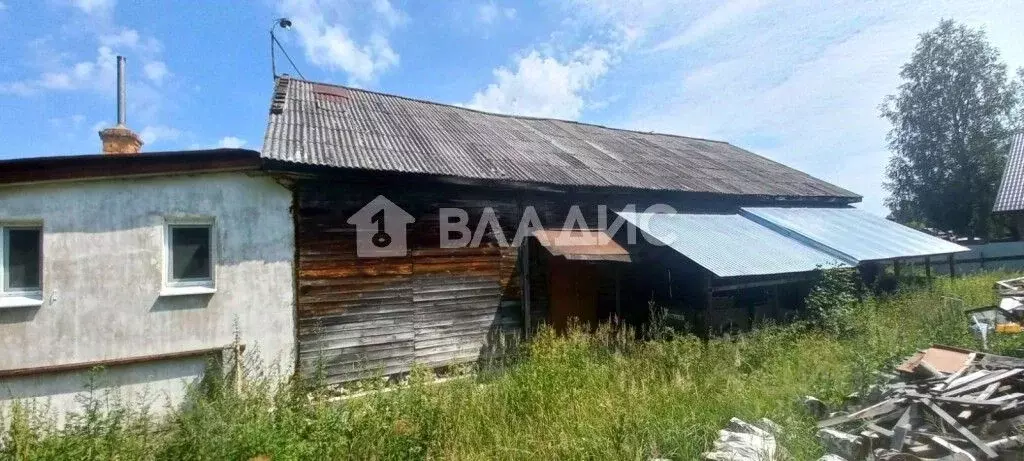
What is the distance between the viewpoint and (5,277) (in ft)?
17.7

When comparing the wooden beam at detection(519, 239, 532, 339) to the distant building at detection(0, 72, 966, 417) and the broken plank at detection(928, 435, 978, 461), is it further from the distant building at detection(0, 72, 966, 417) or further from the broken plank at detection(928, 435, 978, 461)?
the broken plank at detection(928, 435, 978, 461)

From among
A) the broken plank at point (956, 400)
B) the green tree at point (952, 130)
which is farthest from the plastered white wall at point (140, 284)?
the green tree at point (952, 130)

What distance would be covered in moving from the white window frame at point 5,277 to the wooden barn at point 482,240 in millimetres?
2627

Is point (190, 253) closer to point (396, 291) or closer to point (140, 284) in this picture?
point (140, 284)

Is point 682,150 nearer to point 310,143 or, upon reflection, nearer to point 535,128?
point 535,128

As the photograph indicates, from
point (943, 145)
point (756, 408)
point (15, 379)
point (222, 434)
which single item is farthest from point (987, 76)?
point (15, 379)

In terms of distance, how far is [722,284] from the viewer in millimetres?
8094

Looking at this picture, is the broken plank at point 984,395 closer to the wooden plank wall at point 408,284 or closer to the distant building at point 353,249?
the distant building at point 353,249

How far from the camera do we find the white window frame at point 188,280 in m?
5.83

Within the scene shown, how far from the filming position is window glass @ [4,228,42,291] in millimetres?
5422

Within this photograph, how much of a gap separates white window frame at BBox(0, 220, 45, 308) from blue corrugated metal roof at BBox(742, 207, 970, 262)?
1225 cm

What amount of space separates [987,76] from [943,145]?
3.51 metres

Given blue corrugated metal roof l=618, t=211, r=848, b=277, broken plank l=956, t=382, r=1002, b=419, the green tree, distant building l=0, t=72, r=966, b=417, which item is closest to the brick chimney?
distant building l=0, t=72, r=966, b=417

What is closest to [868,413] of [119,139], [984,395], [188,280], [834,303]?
[984,395]
